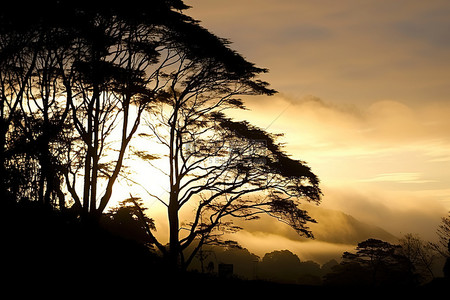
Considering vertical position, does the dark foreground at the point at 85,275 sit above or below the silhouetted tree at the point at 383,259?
below

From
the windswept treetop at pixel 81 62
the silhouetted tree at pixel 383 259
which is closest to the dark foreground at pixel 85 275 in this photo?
the windswept treetop at pixel 81 62

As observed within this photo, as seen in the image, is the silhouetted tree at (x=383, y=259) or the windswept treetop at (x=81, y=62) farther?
the silhouetted tree at (x=383, y=259)

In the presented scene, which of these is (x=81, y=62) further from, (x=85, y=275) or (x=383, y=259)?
(x=383, y=259)

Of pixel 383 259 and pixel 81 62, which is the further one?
pixel 383 259

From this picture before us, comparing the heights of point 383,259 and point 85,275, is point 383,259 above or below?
above

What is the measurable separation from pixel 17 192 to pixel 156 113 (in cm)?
1022

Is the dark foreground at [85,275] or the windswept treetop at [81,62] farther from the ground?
the windswept treetop at [81,62]

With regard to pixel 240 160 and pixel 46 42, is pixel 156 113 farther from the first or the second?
pixel 46 42

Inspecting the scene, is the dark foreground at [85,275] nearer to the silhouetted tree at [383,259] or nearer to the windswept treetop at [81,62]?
the windswept treetop at [81,62]

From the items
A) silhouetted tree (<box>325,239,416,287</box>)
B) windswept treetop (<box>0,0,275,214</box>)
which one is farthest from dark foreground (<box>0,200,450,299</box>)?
silhouetted tree (<box>325,239,416,287</box>)

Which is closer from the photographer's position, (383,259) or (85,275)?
(85,275)

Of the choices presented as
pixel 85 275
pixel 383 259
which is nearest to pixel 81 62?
pixel 85 275

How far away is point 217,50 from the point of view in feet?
63.7

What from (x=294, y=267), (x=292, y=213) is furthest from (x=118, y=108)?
(x=294, y=267)
